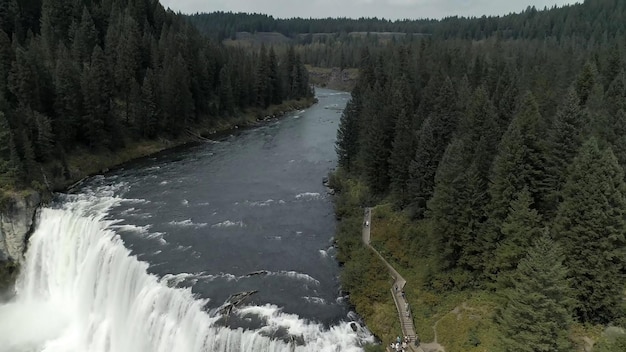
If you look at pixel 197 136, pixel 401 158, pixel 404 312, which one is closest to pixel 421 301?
pixel 404 312

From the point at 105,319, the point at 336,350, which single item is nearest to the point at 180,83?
the point at 105,319

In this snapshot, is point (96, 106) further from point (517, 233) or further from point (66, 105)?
point (517, 233)

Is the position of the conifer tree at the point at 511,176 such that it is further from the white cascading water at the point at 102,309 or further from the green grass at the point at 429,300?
the white cascading water at the point at 102,309

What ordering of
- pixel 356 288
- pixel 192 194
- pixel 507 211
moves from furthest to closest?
pixel 192 194
pixel 356 288
pixel 507 211

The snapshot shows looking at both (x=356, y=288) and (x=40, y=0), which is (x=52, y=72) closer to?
(x=40, y=0)

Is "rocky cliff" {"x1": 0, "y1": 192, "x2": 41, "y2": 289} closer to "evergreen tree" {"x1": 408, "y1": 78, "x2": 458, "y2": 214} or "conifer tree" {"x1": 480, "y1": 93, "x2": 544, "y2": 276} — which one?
"evergreen tree" {"x1": 408, "y1": 78, "x2": 458, "y2": 214}

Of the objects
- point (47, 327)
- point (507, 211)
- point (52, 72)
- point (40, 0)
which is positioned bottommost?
point (47, 327)
